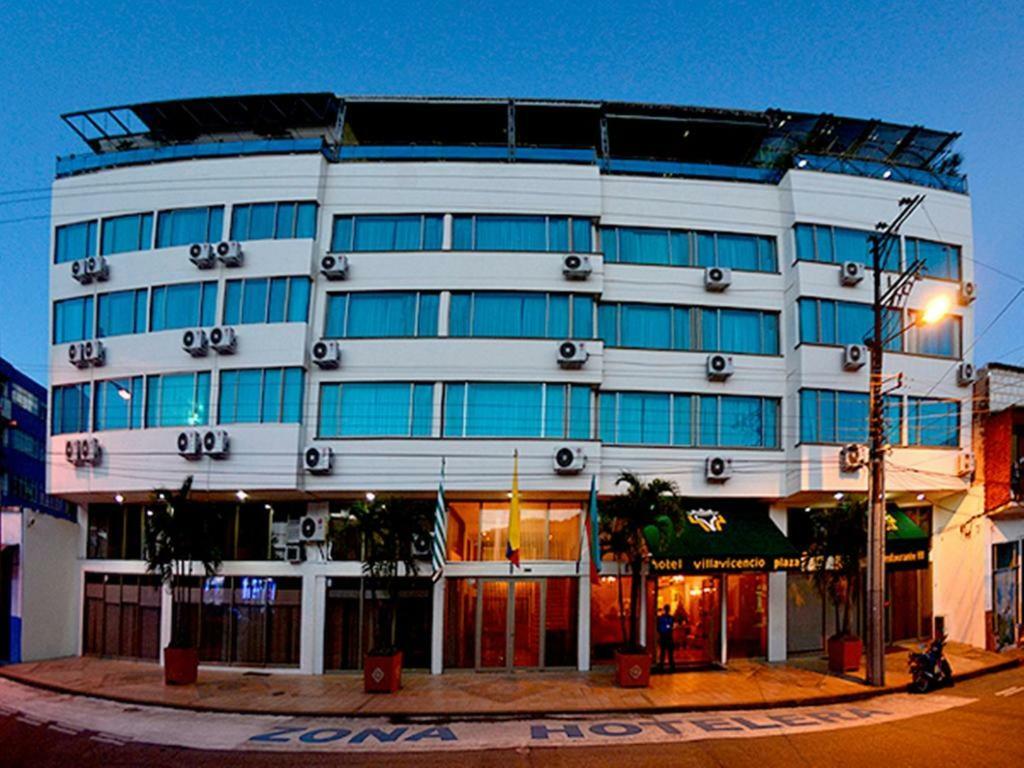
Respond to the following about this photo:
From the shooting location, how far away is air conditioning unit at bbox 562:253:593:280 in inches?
902

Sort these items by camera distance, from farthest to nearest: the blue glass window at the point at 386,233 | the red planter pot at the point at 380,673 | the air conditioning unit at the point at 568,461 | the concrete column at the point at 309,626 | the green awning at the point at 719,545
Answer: the blue glass window at the point at 386,233, the concrete column at the point at 309,626, the air conditioning unit at the point at 568,461, the green awning at the point at 719,545, the red planter pot at the point at 380,673

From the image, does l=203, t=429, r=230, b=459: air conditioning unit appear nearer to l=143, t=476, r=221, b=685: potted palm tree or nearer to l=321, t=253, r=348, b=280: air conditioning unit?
l=143, t=476, r=221, b=685: potted palm tree

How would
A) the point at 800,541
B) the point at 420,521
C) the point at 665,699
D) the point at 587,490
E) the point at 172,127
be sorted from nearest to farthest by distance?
the point at 665,699, the point at 420,521, the point at 587,490, the point at 800,541, the point at 172,127

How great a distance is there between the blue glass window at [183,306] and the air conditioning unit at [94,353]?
1.83 metres

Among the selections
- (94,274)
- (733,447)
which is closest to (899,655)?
(733,447)

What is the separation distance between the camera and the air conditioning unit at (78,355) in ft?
80.7

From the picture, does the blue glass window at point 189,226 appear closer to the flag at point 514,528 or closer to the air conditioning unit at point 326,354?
the air conditioning unit at point 326,354

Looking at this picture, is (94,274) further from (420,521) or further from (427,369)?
(420,521)

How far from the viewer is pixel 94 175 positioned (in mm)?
25469

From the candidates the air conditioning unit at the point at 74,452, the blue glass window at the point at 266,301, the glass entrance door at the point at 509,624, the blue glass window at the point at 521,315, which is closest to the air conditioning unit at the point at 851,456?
the blue glass window at the point at 521,315

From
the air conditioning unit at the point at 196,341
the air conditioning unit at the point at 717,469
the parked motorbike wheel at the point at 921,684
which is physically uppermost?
the air conditioning unit at the point at 196,341

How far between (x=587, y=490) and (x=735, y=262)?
29.0 ft

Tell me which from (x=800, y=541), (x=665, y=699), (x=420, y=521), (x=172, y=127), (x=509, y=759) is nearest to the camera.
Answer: (x=509, y=759)

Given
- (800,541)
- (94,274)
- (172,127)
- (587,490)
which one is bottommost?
(800,541)
